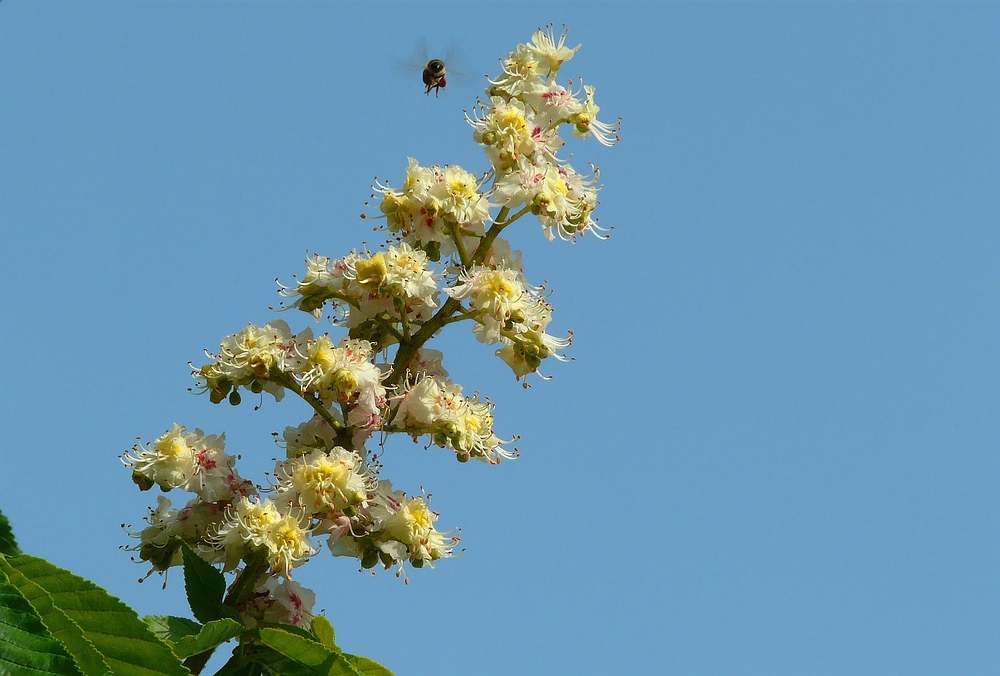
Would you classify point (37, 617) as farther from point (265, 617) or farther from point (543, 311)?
point (543, 311)

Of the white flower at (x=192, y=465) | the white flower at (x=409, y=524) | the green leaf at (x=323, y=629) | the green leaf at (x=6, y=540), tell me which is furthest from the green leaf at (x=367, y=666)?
the green leaf at (x=6, y=540)

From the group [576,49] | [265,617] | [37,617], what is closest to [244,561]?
[265,617]

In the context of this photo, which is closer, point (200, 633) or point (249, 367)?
point (200, 633)

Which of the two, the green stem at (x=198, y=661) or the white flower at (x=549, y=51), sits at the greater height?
the white flower at (x=549, y=51)

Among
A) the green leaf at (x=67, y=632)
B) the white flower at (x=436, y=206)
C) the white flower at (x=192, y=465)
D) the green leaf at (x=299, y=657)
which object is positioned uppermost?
the white flower at (x=436, y=206)

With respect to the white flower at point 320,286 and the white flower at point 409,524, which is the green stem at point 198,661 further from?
the white flower at point 320,286

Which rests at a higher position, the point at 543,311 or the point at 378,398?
the point at 543,311

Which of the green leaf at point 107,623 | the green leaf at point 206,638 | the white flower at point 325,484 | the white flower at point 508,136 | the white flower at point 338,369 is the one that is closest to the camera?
the green leaf at point 107,623
